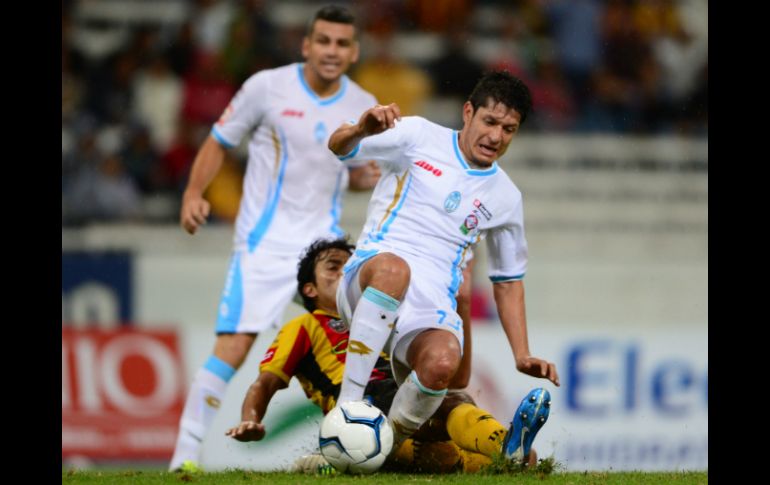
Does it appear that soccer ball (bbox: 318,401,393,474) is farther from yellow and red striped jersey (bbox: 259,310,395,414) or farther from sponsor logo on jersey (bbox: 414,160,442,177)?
sponsor logo on jersey (bbox: 414,160,442,177)

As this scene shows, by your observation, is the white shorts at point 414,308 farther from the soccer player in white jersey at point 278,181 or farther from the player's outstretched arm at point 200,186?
the soccer player in white jersey at point 278,181

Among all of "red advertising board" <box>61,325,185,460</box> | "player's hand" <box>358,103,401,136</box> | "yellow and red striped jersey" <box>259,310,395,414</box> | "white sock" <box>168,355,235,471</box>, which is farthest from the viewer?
"red advertising board" <box>61,325,185,460</box>

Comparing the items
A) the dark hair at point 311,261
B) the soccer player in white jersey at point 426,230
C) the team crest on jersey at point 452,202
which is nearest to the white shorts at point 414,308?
the soccer player in white jersey at point 426,230

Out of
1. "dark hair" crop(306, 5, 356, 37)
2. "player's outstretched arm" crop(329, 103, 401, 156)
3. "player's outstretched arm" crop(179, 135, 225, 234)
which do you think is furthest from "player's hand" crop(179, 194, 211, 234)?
"player's outstretched arm" crop(329, 103, 401, 156)

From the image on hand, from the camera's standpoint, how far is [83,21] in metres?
13.3

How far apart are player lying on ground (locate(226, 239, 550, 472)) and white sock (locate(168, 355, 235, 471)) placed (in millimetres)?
956

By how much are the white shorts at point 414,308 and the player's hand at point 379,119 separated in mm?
560

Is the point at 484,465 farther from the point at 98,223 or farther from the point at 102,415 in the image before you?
the point at 98,223

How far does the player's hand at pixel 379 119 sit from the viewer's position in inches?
207

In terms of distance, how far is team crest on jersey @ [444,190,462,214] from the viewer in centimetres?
569

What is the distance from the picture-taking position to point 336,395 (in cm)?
610

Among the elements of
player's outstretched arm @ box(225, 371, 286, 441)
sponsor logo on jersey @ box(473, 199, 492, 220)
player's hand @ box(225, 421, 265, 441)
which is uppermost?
sponsor logo on jersey @ box(473, 199, 492, 220)
